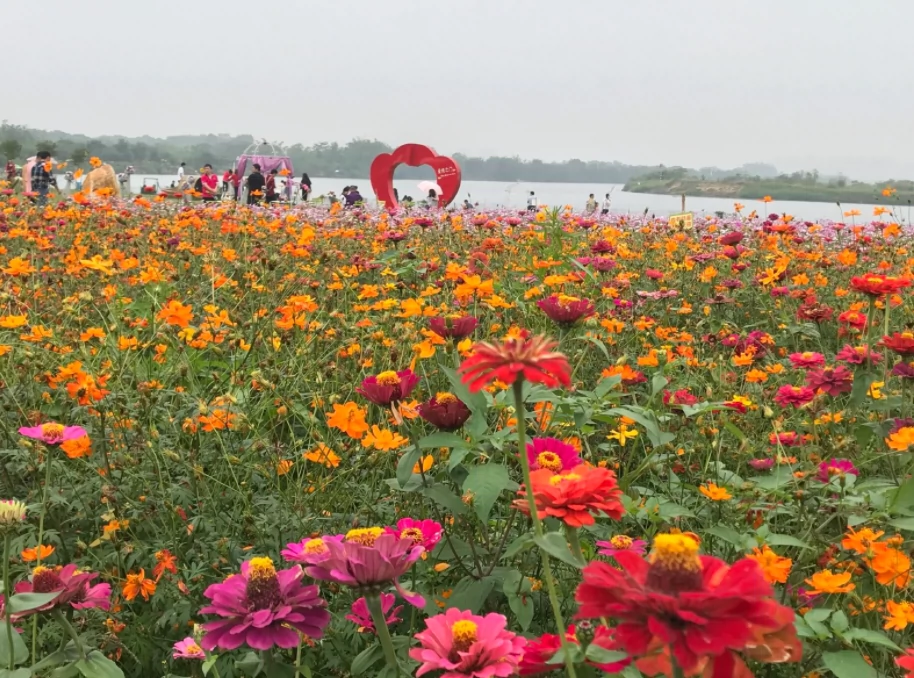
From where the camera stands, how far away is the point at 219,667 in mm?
1258

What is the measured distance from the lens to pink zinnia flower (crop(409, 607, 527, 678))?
0.69 metres

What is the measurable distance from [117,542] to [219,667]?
15.5 inches

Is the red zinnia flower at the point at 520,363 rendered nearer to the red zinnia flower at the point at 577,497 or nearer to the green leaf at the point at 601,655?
the red zinnia flower at the point at 577,497

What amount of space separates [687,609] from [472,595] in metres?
0.68

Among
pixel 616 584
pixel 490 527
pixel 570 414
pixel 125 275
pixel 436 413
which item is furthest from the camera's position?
pixel 125 275

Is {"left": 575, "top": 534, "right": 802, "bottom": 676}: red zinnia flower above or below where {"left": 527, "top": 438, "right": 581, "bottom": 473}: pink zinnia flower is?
above

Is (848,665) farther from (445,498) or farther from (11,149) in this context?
(11,149)

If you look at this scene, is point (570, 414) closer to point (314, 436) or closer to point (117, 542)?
point (314, 436)

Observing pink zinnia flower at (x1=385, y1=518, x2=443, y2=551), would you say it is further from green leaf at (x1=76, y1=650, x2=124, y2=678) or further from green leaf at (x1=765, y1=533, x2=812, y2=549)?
green leaf at (x1=765, y1=533, x2=812, y2=549)

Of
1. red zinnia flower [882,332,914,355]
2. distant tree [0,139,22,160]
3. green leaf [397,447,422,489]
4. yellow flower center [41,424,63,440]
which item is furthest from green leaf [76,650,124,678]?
distant tree [0,139,22,160]

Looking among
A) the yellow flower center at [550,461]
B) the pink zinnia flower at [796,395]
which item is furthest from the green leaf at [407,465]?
the pink zinnia flower at [796,395]

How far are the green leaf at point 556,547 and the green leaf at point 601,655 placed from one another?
0.29 feet

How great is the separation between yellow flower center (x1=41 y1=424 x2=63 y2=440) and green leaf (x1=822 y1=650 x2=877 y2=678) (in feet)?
3.76

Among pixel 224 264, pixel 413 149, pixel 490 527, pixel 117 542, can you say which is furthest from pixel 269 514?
pixel 413 149
